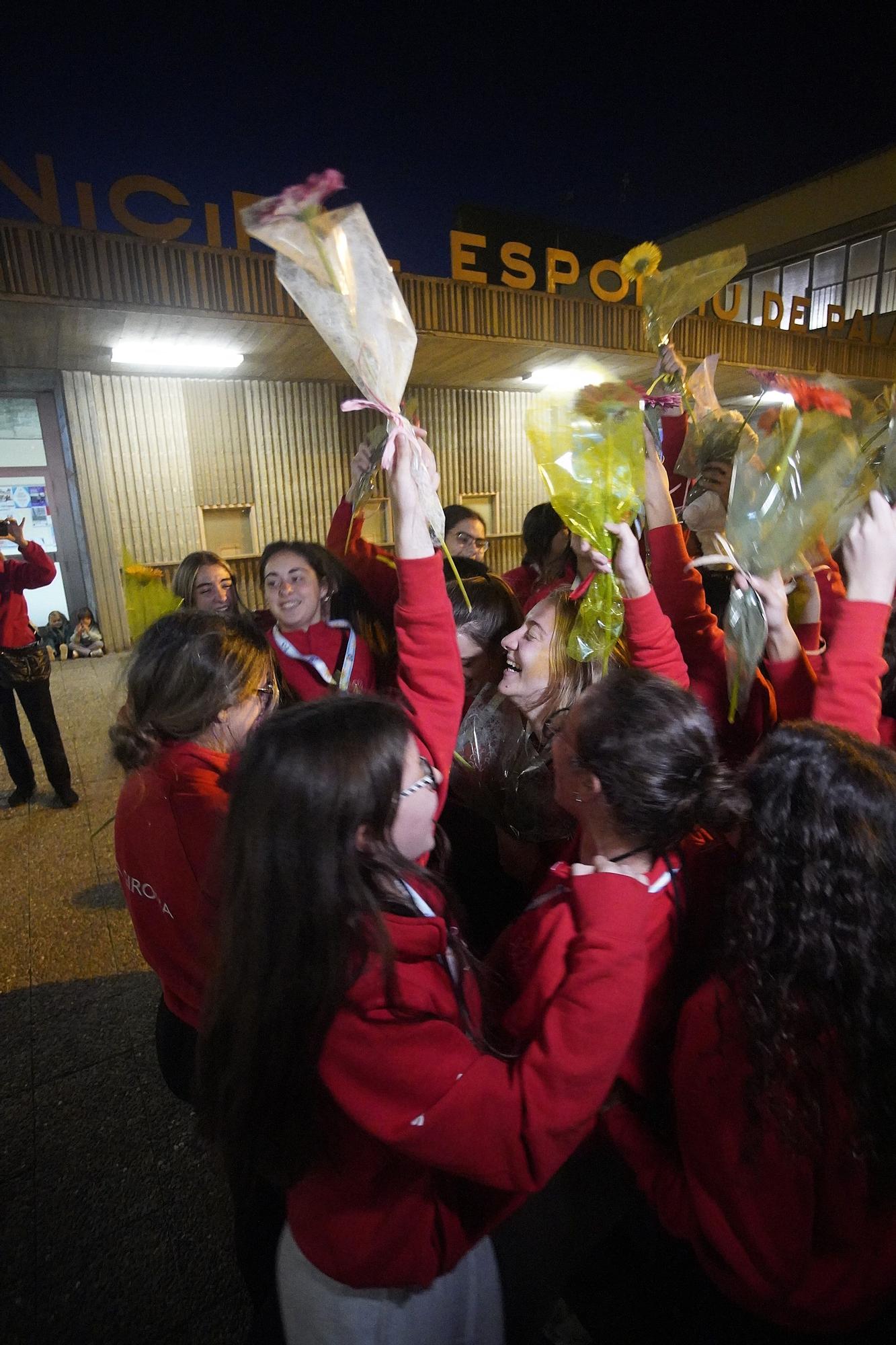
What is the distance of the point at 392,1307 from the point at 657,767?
931 millimetres

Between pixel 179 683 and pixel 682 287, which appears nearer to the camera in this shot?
pixel 179 683

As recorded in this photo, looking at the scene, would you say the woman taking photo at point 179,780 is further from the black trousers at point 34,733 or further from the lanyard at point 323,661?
the black trousers at point 34,733

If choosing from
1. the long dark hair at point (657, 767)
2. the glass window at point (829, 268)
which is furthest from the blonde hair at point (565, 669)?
the glass window at point (829, 268)

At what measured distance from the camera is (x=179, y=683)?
1569mm

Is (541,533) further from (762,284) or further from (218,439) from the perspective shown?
(762,284)

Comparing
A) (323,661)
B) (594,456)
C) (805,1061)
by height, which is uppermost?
(594,456)

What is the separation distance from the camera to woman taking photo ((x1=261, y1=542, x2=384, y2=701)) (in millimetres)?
2529

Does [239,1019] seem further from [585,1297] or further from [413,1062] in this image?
[585,1297]

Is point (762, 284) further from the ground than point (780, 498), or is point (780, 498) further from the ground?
point (762, 284)

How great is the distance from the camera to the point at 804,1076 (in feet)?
3.10

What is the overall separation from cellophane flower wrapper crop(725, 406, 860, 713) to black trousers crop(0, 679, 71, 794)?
450 cm

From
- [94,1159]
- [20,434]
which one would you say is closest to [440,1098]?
[94,1159]

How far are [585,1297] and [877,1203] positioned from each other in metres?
1.14

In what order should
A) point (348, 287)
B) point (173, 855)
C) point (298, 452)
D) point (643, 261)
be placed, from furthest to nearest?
point (298, 452) < point (643, 261) < point (173, 855) < point (348, 287)
